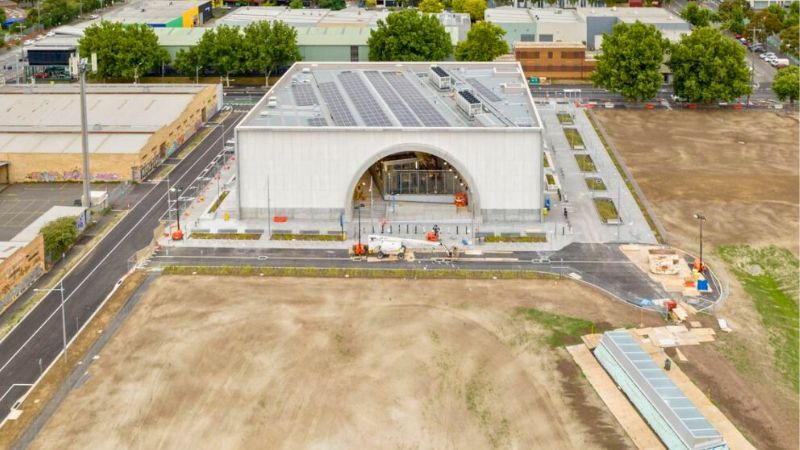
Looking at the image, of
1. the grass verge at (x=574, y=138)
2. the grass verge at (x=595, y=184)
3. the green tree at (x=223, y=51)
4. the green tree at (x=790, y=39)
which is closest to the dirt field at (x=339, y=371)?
the grass verge at (x=595, y=184)

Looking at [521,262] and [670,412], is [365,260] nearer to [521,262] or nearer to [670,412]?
[521,262]

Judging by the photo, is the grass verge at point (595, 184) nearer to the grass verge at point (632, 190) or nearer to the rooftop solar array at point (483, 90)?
the grass verge at point (632, 190)

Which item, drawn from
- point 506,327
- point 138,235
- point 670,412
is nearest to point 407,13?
point 138,235

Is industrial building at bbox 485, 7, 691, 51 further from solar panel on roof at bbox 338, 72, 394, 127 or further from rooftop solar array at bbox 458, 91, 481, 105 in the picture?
rooftop solar array at bbox 458, 91, 481, 105

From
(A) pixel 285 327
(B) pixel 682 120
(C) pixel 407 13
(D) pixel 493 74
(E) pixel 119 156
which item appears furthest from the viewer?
(C) pixel 407 13

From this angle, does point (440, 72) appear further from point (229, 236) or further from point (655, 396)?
point (655, 396)

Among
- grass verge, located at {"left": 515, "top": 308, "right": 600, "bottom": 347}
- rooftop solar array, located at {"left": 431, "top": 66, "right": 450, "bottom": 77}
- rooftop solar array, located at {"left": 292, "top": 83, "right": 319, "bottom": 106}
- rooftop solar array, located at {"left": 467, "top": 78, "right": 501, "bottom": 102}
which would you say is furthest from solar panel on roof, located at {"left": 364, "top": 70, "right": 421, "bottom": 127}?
grass verge, located at {"left": 515, "top": 308, "right": 600, "bottom": 347}

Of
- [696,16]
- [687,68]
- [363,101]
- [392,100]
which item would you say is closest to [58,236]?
[363,101]
